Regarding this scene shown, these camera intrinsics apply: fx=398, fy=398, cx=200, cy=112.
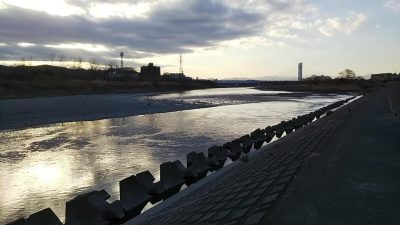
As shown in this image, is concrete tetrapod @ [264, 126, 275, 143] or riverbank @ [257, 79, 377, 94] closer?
concrete tetrapod @ [264, 126, 275, 143]

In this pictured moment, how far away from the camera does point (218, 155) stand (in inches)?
501

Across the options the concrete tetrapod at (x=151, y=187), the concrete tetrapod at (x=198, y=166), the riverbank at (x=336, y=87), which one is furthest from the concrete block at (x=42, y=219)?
the riverbank at (x=336, y=87)

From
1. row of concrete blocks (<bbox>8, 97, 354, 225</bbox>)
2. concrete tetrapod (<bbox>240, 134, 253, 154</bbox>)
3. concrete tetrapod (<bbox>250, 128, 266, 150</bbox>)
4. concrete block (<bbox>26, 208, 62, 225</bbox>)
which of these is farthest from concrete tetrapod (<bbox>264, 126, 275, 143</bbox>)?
concrete block (<bbox>26, 208, 62, 225</bbox>)

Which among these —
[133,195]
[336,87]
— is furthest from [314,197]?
[336,87]

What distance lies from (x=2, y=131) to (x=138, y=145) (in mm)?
11264

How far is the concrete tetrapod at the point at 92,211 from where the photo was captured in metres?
6.89

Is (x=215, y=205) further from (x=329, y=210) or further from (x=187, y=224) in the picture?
(x=329, y=210)

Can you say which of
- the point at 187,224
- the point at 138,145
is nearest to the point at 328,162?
the point at 187,224

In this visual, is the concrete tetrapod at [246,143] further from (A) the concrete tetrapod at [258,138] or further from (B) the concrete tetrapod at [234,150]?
(B) the concrete tetrapod at [234,150]

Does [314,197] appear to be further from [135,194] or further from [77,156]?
[77,156]

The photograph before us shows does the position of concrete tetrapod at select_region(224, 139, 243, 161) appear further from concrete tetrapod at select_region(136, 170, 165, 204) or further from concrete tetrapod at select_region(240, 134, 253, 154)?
concrete tetrapod at select_region(136, 170, 165, 204)

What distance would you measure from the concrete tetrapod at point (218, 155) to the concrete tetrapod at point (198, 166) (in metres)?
0.60

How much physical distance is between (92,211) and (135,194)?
5.33ft

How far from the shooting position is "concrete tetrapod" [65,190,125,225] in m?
6.89
